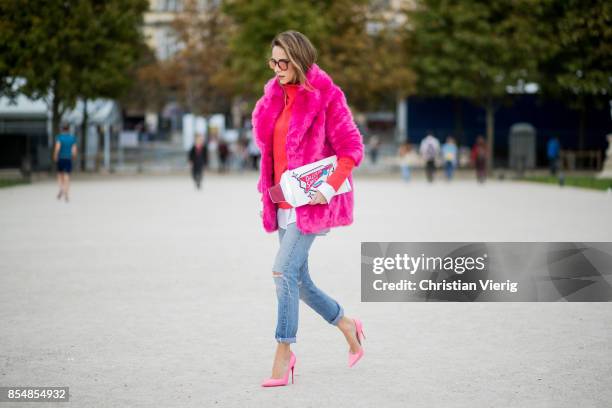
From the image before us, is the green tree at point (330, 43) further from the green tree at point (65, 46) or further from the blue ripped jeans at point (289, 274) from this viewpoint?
the blue ripped jeans at point (289, 274)

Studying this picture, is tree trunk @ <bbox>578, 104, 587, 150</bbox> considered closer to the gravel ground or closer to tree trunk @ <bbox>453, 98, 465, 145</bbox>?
tree trunk @ <bbox>453, 98, 465, 145</bbox>

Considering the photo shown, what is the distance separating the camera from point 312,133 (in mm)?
5621

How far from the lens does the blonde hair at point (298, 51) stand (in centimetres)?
551

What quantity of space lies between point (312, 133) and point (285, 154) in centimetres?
18

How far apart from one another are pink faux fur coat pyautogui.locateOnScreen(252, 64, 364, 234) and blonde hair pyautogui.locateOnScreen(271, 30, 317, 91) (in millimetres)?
48

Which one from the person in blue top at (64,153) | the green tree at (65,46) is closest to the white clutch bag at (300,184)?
the person in blue top at (64,153)

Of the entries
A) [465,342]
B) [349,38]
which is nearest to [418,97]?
[349,38]

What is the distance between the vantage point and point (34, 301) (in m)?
8.71

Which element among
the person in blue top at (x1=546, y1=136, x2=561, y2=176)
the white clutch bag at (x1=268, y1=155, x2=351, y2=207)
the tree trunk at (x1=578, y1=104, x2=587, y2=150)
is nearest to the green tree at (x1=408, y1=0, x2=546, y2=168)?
the person in blue top at (x1=546, y1=136, x2=561, y2=176)

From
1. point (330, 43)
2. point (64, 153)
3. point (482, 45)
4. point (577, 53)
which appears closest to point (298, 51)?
point (64, 153)

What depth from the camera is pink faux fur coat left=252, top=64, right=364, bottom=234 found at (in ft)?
18.4

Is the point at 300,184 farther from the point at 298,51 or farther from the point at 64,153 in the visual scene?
the point at 64,153

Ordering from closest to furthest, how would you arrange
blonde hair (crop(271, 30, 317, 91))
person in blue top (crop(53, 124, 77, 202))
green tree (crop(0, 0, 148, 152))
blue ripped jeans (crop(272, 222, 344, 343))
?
blonde hair (crop(271, 30, 317, 91))
blue ripped jeans (crop(272, 222, 344, 343))
person in blue top (crop(53, 124, 77, 202))
green tree (crop(0, 0, 148, 152))

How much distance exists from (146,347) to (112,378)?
0.91 meters
